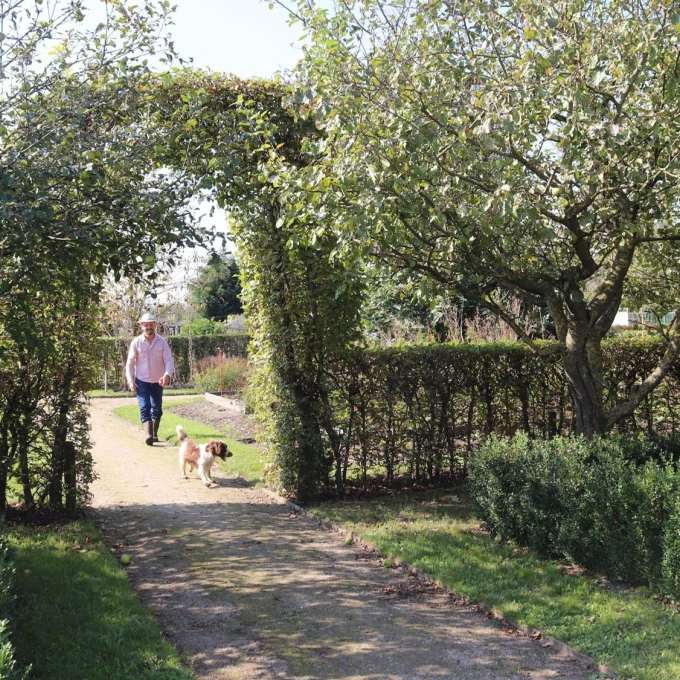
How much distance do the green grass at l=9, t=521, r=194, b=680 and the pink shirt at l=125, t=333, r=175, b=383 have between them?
13.9 feet

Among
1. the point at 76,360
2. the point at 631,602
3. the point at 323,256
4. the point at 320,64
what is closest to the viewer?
the point at 631,602

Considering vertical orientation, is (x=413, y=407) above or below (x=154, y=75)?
below

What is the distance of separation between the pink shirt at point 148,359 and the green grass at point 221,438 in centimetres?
167

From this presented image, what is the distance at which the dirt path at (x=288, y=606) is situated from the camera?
432cm

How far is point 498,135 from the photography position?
19.3ft

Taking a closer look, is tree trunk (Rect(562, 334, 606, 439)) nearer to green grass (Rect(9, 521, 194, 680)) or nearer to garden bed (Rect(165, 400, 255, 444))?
green grass (Rect(9, 521, 194, 680))

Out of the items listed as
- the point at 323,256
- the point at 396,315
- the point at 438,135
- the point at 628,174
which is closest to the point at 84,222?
the point at 438,135

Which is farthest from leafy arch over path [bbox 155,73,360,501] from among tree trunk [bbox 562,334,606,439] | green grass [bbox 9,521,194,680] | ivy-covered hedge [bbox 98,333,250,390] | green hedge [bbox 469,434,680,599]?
ivy-covered hedge [bbox 98,333,250,390]

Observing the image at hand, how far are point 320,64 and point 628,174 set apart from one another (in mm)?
2994

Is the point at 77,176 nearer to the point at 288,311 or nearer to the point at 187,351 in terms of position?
the point at 288,311

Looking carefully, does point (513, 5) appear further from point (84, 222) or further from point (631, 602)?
point (631, 602)

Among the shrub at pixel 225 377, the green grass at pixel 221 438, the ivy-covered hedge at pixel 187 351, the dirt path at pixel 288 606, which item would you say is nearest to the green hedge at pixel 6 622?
the dirt path at pixel 288 606

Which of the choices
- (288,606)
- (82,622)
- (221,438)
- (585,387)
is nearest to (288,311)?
(585,387)

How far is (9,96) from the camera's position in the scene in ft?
17.7
